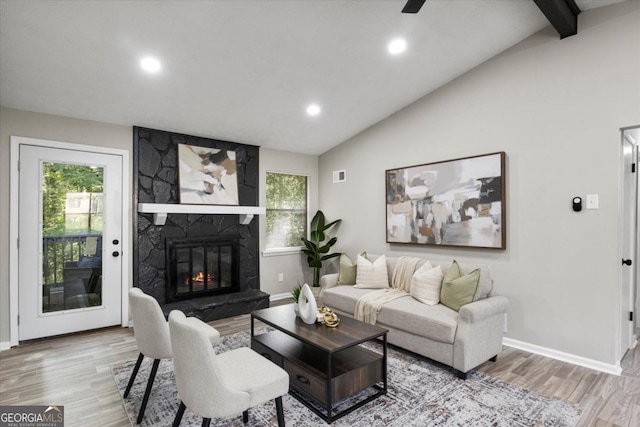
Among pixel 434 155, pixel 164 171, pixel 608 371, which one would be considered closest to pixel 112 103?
pixel 164 171

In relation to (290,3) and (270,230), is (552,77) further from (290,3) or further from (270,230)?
(270,230)

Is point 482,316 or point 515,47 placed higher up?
point 515,47

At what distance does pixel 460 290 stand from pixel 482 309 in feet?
0.84

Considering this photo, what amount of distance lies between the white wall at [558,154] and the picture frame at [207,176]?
9.29 ft

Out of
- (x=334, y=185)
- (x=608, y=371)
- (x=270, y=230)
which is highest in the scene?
(x=334, y=185)

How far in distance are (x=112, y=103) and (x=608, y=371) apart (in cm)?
535

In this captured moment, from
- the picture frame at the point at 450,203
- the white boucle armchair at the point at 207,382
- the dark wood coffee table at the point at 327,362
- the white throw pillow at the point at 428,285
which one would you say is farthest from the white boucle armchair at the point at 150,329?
the picture frame at the point at 450,203

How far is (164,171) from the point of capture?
14.2 feet

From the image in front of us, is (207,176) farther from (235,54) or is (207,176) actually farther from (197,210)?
(235,54)

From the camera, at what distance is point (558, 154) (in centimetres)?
322

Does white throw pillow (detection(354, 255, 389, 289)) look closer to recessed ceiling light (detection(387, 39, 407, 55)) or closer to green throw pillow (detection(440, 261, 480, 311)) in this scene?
green throw pillow (detection(440, 261, 480, 311))

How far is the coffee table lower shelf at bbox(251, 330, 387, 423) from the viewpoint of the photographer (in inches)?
89.6

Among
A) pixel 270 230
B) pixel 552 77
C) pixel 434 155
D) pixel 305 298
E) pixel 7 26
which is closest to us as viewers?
pixel 7 26

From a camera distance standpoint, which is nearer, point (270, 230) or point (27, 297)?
point (27, 297)
